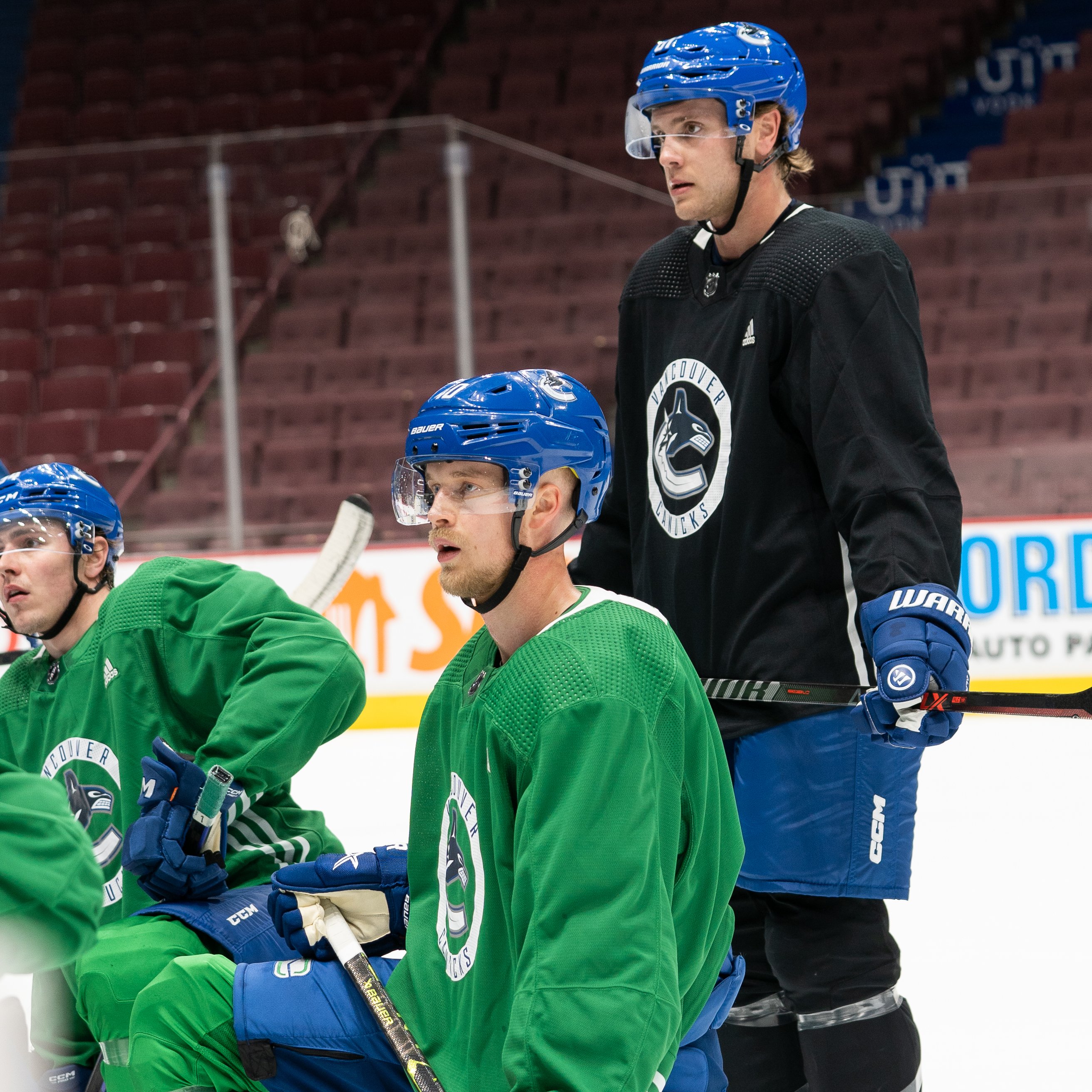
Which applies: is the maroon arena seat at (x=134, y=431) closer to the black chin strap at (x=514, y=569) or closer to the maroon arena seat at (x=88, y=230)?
the maroon arena seat at (x=88, y=230)

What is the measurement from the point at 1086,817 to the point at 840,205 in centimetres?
295

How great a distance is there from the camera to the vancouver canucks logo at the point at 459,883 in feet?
4.40

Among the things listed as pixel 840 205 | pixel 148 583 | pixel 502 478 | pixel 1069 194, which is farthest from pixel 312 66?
pixel 502 478

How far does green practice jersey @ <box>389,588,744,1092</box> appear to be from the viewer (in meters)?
1.18

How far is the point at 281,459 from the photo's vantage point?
5809 mm

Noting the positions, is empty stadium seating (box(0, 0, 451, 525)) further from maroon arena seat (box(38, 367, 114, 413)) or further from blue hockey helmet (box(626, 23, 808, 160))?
blue hockey helmet (box(626, 23, 808, 160))

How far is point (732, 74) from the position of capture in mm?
1776

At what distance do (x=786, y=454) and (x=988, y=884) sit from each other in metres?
2.11

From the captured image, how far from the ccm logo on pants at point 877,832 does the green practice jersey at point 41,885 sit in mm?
898

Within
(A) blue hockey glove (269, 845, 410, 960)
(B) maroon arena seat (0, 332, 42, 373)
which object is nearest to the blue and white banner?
(B) maroon arena seat (0, 332, 42, 373)

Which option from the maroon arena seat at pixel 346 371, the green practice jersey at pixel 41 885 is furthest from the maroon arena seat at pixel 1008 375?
the green practice jersey at pixel 41 885

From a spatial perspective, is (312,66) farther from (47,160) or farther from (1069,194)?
(1069,194)

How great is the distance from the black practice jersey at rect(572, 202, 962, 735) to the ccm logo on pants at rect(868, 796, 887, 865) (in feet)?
0.40

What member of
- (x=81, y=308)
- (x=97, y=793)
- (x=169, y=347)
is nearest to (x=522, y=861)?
(x=97, y=793)
